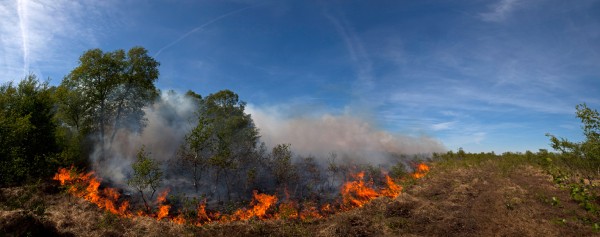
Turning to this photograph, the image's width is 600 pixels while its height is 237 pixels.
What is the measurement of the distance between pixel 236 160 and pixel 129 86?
1688 cm

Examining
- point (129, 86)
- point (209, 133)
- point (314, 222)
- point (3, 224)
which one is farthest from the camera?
point (129, 86)

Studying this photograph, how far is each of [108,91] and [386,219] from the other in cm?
3574

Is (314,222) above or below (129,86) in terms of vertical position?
below

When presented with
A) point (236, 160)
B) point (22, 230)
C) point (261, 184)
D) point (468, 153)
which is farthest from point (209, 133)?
point (468, 153)

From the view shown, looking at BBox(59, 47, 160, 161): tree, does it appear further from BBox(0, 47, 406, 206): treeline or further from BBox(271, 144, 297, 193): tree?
BBox(271, 144, 297, 193): tree

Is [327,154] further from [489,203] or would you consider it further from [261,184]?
[489,203]

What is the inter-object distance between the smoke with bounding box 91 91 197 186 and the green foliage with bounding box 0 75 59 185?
17.1 feet

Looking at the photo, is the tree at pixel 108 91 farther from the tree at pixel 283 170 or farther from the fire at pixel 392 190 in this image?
the fire at pixel 392 190

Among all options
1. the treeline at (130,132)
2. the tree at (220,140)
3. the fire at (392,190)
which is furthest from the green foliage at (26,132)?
the fire at (392,190)

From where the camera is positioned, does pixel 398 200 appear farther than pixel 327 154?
No

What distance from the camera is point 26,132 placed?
28.9 meters

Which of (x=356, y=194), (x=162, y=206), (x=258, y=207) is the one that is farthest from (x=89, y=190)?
(x=356, y=194)

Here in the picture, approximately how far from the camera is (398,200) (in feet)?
72.8

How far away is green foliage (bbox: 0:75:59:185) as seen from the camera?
1014 inches
